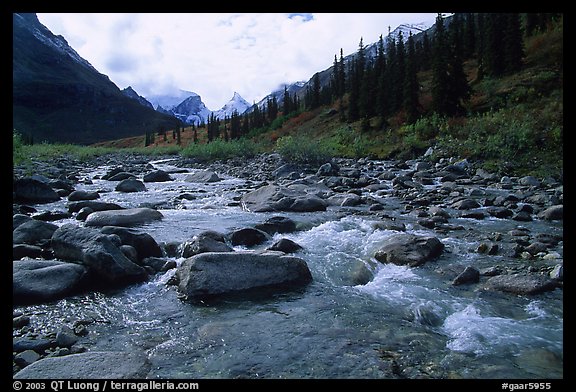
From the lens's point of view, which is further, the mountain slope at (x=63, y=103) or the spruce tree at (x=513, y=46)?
the mountain slope at (x=63, y=103)

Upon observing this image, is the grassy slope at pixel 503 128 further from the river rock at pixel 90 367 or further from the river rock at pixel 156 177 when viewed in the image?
the river rock at pixel 90 367

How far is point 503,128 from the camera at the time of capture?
1962cm

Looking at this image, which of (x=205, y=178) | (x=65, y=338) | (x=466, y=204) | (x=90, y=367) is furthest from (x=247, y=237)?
(x=205, y=178)

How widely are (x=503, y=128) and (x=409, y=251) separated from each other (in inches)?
646

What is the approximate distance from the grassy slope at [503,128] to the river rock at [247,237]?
12317mm

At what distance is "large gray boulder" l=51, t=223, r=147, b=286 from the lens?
596 centimetres

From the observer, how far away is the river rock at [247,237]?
8.21 m

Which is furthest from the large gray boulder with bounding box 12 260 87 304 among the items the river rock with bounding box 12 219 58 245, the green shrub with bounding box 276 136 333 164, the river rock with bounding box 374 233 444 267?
the green shrub with bounding box 276 136 333 164

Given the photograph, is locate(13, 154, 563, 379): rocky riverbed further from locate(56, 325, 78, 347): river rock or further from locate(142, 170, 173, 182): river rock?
locate(142, 170, 173, 182): river rock

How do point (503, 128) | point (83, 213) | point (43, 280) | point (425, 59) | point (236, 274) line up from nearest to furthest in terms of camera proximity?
point (43, 280) → point (236, 274) → point (83, 213) → point (503, 128) → point (425, 59)

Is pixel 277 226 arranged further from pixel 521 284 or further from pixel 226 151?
pixel 226 151

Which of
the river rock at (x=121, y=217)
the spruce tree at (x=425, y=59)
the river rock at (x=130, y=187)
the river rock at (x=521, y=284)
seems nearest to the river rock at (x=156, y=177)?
the river rock at (x=130, y=187)

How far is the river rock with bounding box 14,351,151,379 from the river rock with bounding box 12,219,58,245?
483cm
